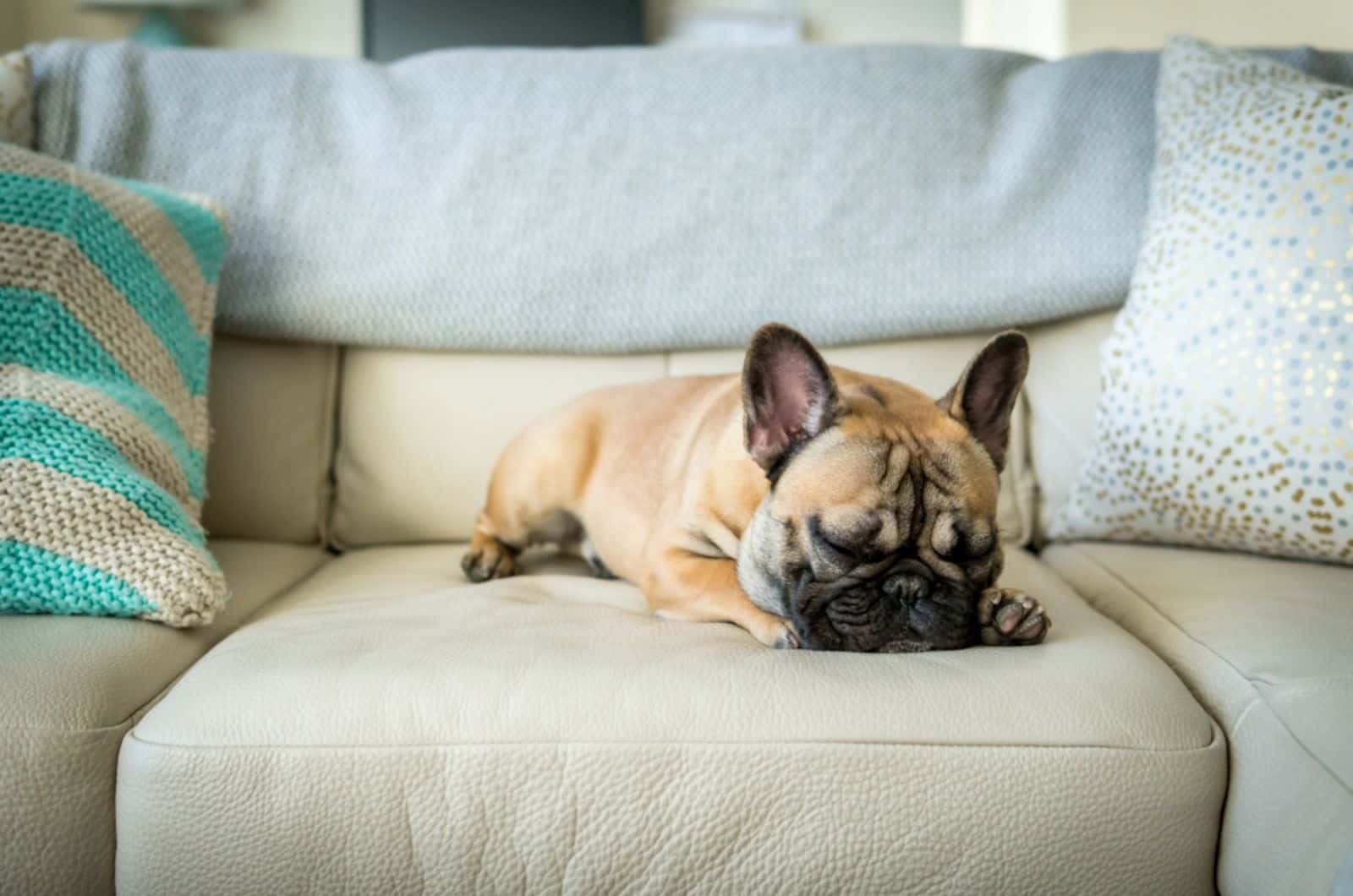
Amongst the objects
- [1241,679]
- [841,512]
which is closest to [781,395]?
[841,512]

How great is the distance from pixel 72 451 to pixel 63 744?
1.45 feet

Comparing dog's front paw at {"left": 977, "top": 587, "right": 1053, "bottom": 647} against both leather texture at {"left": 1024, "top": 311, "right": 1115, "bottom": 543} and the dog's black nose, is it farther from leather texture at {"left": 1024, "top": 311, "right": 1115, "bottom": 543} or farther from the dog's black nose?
leather texture at {"left": 1024, "top": 311, "right": 1115, "bottom": 543}

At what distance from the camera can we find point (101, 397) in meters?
1.51

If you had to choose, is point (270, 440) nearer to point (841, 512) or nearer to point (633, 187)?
point (633, 187)

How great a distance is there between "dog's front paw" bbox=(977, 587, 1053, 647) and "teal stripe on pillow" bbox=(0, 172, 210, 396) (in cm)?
130

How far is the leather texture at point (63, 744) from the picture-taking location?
1.12m

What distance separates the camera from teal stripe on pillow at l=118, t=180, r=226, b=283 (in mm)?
1797

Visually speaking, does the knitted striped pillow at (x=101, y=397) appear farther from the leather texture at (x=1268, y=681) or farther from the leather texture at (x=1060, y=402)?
the leather texture at (x=1060, y=402)

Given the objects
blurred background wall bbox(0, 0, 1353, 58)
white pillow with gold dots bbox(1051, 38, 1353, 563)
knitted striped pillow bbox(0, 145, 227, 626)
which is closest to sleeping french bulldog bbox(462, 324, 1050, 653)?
white pillow with gold dots bbox(1051, 38, 1353, 563)

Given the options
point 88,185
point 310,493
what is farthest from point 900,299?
point 88,185

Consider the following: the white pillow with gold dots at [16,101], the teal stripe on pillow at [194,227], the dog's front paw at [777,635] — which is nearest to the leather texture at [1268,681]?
the dog's front paw at [777,635]

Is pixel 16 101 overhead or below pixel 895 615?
overhead

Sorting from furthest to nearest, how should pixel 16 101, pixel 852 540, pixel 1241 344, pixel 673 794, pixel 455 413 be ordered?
pixel 455 413 < pixel 16 101 < pixel 1241 344 < pixel 852 540 < pixel 673 794

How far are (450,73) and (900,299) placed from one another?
3.38 ft
